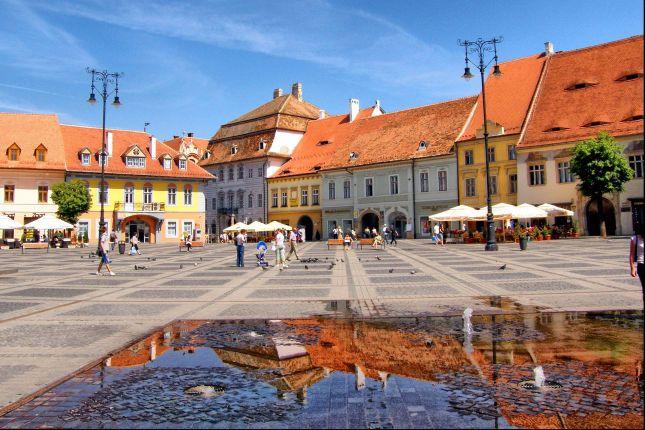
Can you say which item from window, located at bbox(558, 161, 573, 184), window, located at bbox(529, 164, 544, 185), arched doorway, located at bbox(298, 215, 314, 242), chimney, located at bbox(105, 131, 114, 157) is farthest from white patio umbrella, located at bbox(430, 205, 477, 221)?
chimney, located at bbox(105, 131, 114, 157)

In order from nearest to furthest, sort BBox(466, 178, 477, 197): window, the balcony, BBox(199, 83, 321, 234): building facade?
BBox(466, 178, 477, 197): window → the balcony → BBox(199, 83, 321, 234): building facade

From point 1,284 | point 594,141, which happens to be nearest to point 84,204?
point 1,284

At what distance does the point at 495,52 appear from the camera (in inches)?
1108

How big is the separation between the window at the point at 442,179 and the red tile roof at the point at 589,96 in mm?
7553

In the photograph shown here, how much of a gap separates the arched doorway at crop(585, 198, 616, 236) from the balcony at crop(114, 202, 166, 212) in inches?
1591

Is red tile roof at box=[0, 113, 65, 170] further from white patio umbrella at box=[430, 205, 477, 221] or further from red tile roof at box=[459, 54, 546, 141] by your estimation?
red tile roof at box=[459, 54, 546, 141]

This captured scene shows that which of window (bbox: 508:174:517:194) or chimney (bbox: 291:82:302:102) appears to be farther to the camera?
chimney (bbox: 291:82:302:102)

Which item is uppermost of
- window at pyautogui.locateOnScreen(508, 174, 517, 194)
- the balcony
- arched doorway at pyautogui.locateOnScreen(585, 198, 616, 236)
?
window at pyautogui.locateOnScreen(508, 174, 517, 194)

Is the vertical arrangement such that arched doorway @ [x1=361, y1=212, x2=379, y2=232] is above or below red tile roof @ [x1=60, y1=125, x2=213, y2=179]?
below

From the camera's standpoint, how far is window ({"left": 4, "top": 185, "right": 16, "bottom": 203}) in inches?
1964

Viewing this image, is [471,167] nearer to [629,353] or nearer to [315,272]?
[315,272]

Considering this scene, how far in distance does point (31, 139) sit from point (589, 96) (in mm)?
50783

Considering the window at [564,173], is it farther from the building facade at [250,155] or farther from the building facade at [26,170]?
the building facade at [26,170]

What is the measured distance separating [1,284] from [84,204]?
34351mm
